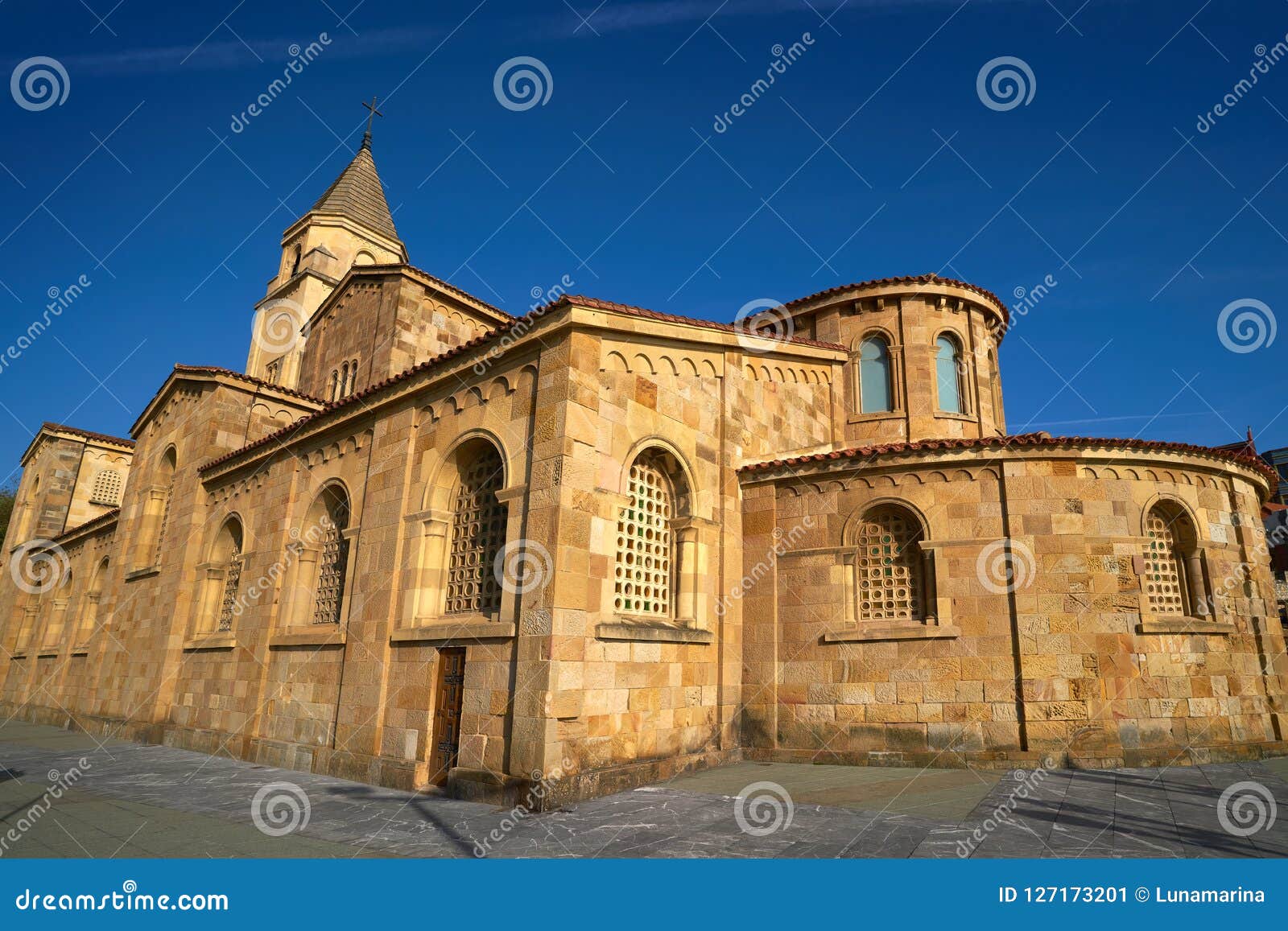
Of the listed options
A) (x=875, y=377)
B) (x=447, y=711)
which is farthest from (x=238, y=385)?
(x=875, y=377)

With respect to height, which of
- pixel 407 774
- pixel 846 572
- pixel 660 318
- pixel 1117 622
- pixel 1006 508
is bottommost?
pixel 407 774

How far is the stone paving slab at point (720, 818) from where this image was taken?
649 centimetres

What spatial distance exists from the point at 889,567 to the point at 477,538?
646 centimetres

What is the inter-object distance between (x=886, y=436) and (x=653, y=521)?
741 cm

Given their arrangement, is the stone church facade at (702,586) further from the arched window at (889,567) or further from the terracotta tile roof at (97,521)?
the terracotta tile roof at (97,521)

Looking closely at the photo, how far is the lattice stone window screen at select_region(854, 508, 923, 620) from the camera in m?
11.6

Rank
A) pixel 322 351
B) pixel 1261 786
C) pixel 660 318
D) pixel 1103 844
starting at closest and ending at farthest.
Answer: pixel 1103 844 < pixel 1261 786 < pixel 660 318 < pixel 322 351

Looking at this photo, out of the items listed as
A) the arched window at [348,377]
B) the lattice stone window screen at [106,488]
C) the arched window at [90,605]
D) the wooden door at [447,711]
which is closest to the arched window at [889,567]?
the wooden door at [447,711]

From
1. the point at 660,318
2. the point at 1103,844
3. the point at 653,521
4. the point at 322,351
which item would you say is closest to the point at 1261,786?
the point at 1103,844

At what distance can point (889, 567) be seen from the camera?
11781mm

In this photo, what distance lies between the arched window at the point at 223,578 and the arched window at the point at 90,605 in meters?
9.22

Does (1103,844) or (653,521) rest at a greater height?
(653,521)

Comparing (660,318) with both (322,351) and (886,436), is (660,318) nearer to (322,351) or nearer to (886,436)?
(886,436)

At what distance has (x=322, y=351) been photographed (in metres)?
21.5
